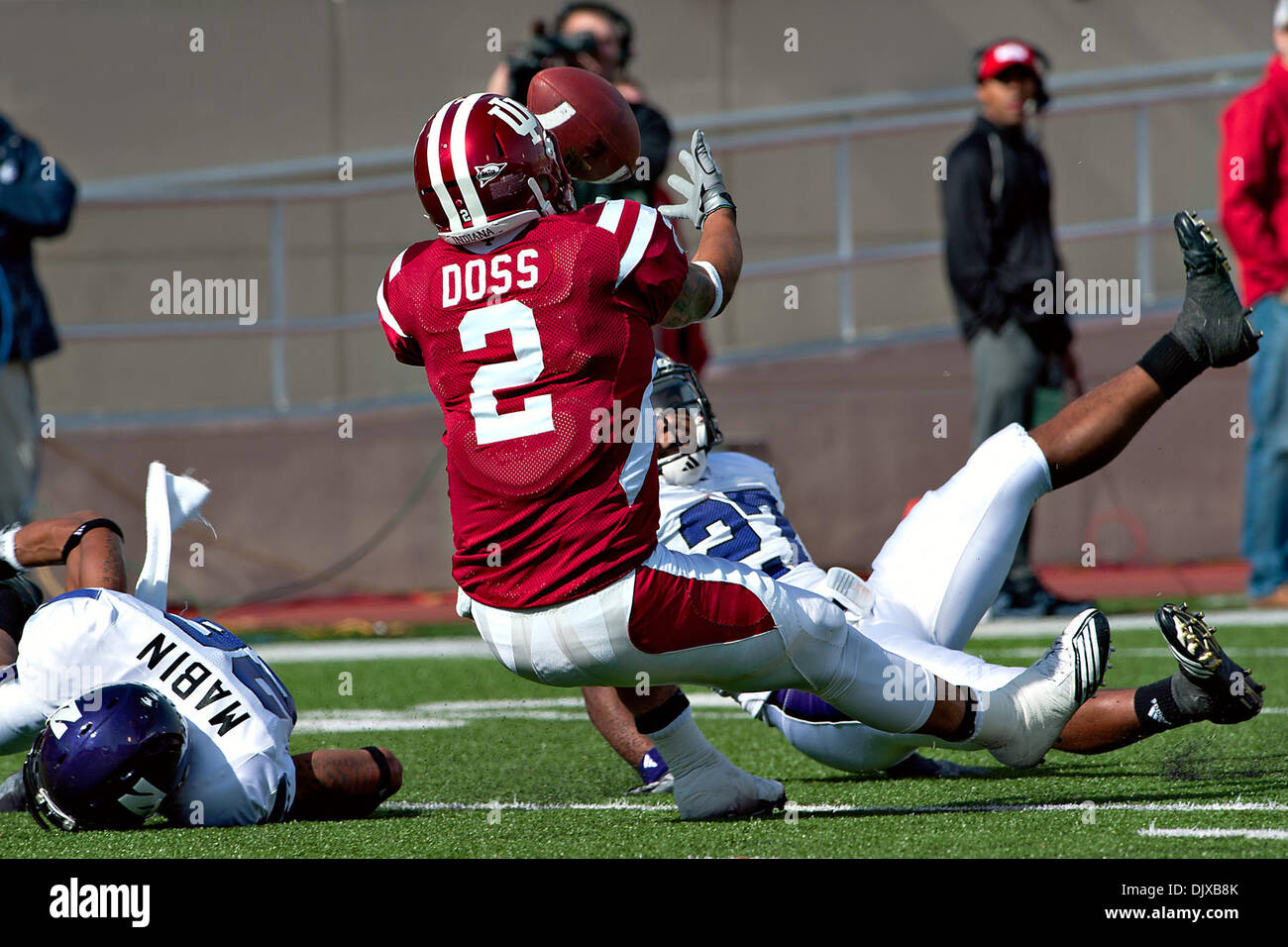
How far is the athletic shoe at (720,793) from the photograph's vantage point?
152 inches

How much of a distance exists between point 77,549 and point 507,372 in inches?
52.1

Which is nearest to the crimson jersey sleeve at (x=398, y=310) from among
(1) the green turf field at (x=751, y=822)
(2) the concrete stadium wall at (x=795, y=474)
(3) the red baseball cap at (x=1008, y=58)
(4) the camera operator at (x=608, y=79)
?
(1) the green turf field at (x=751, y=822)

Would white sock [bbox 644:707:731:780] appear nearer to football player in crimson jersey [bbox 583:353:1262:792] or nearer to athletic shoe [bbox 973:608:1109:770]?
football player in crimson jersey [bbox 583:353:1262:792]

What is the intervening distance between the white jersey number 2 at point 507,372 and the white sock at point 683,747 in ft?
2.65

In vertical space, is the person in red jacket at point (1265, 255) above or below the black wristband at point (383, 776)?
above

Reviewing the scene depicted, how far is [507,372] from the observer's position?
3.48 meters

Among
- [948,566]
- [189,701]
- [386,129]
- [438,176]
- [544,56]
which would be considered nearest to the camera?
[438,176]

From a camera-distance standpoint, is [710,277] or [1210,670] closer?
[710,277]

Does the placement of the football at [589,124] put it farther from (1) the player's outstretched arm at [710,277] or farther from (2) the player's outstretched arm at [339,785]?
(2) the player's outstretched arm at [339,785]

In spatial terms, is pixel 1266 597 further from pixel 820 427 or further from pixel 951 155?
pixel 820 427

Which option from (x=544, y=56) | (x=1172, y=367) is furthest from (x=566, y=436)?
(x=544, y=56)

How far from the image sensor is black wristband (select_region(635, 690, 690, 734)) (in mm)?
3871

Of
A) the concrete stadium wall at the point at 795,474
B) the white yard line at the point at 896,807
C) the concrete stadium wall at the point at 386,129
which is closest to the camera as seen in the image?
the white yard line at the point at 896,807

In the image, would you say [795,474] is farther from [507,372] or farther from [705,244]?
[507,372]
